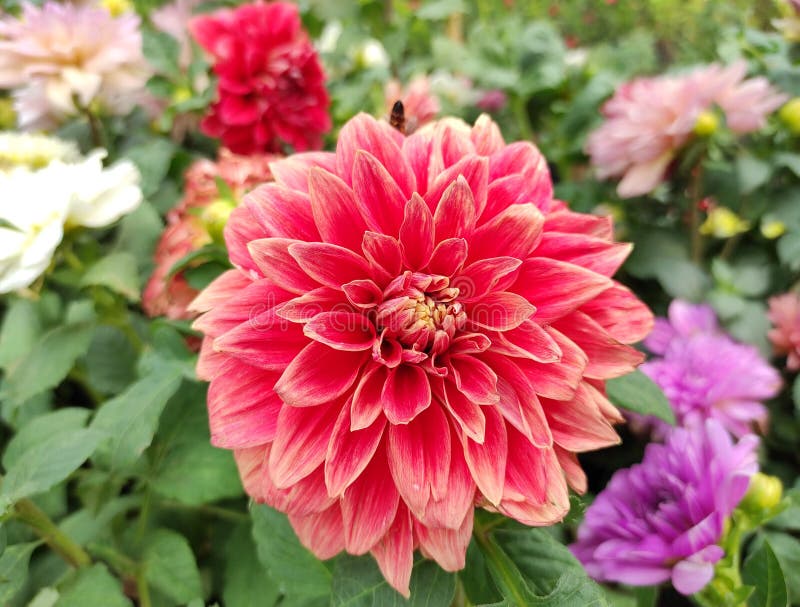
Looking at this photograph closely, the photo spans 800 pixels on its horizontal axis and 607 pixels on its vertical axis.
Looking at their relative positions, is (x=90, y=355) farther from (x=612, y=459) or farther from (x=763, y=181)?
(x=763, y=181)

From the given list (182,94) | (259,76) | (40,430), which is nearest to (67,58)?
(182,94)

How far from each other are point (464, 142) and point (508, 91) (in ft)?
1.80

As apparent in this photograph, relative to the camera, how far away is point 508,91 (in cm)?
96

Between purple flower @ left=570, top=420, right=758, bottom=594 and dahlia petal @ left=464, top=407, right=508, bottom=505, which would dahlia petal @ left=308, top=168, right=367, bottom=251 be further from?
purple flower @ left=570, top=420, right=758, bottom=594

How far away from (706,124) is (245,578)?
764mm

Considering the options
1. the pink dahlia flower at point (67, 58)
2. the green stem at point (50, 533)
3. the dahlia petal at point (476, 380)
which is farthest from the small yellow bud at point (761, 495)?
the pink dahlia flower at point (67, 58)

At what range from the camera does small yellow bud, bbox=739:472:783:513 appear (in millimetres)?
531

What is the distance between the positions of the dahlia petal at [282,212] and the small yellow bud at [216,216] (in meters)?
0.18

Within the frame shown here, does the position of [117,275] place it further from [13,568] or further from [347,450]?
[347,450]

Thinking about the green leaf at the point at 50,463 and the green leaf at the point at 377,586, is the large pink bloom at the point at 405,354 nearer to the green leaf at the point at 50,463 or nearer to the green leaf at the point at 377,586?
the green leaf at the point at 377,586

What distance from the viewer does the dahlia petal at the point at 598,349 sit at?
1.40 feet

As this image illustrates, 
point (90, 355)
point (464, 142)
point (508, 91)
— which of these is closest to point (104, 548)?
point (90, 355)

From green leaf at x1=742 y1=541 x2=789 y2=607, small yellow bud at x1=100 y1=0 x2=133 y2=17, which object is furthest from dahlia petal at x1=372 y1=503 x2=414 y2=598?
small yellow bud at x1=100 y1=0 x2=133 y2=17

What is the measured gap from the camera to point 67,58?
2.66 ft
